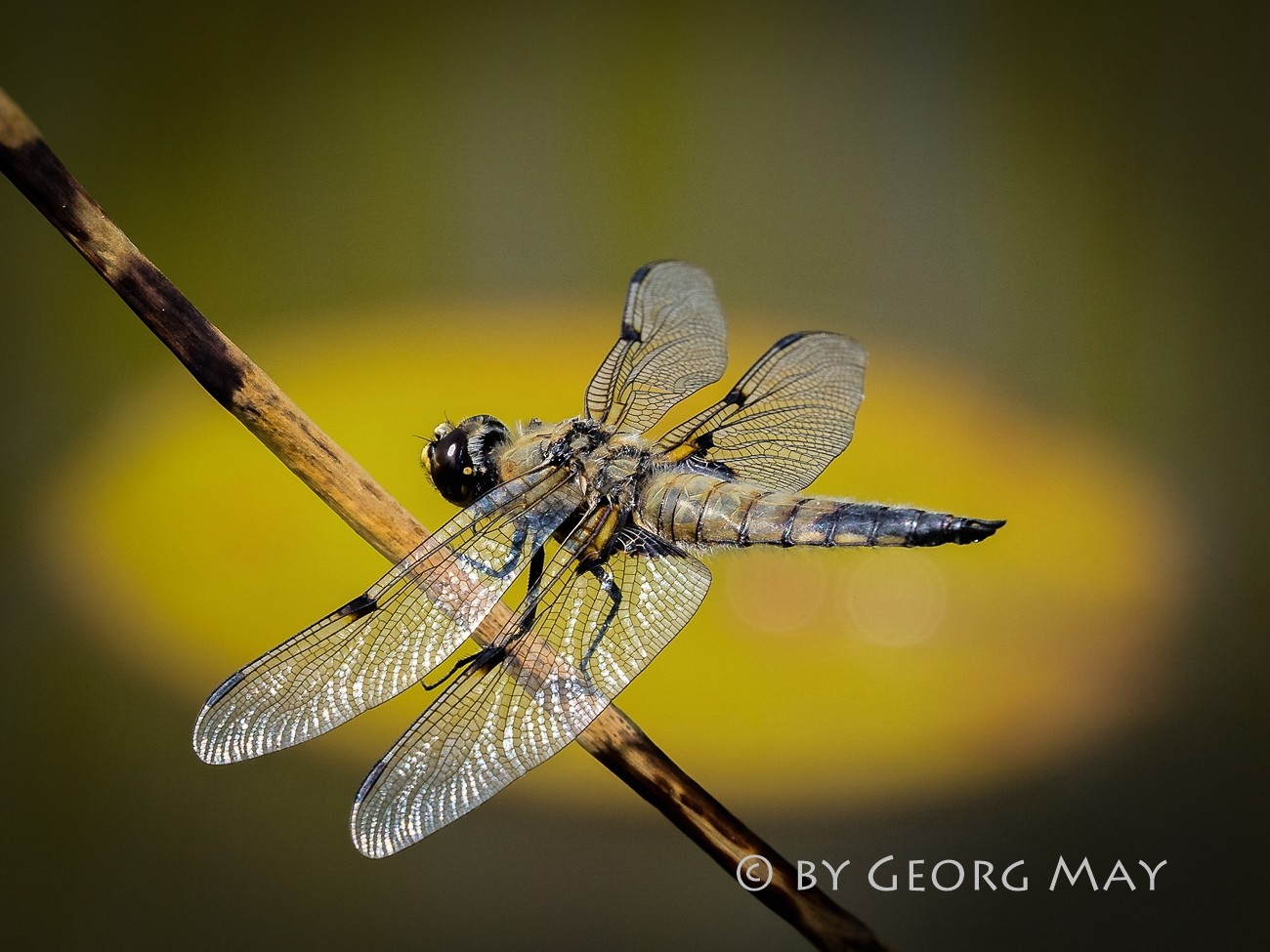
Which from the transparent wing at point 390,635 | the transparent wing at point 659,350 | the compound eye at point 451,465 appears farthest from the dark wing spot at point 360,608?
the transparent wing at point 659,350

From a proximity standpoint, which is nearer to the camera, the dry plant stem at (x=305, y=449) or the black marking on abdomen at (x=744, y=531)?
the dry plant stem at (x=305, y=449)

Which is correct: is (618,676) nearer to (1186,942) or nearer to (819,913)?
(819,913)

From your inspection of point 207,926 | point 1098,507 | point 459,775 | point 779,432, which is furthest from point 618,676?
point 1098,507

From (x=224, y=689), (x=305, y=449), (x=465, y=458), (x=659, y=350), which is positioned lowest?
(x=224, y=689)

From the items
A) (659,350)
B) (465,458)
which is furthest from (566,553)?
(659,350)

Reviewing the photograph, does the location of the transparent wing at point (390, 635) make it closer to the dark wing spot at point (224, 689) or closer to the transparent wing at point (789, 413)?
the dark wing spot at point (224, 689)

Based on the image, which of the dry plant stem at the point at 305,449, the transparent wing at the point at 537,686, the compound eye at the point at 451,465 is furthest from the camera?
the compound eye at the point at 451,465

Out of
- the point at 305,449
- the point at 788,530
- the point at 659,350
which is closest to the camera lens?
the point at 305,449

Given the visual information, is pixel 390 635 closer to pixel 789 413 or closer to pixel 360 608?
pixel 360 608
